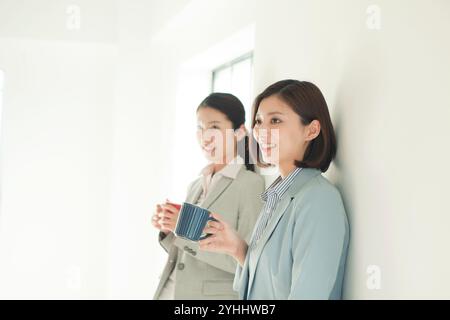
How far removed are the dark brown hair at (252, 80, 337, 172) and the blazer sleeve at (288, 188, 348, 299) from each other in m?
0.14

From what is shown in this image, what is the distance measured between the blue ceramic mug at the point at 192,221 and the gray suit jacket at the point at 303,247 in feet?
0.55

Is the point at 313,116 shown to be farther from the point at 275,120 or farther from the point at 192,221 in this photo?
the point at 192,221

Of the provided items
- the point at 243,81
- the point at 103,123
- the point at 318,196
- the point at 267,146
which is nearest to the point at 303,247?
the point at 318,196

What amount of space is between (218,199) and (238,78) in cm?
119

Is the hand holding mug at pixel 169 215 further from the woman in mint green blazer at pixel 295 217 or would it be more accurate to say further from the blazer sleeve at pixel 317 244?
the blazer sleeve at pixel 317 244

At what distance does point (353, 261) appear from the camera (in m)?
1.59

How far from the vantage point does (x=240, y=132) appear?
2416mm

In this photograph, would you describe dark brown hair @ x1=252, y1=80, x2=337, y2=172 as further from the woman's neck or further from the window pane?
the window pane

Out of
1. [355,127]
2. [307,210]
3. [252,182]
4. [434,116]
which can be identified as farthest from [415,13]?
[252,182]

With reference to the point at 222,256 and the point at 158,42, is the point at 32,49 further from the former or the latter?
the point at 222,256

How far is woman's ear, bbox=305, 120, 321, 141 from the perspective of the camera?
1.68 meters

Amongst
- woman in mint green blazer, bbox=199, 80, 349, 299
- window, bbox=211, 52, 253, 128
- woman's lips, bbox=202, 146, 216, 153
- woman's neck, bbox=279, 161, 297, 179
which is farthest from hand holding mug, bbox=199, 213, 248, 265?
window, bbox=211, 52, 253, 128

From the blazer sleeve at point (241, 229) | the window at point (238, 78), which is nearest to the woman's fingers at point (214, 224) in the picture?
the blazer sleeve at point (241, 229)
